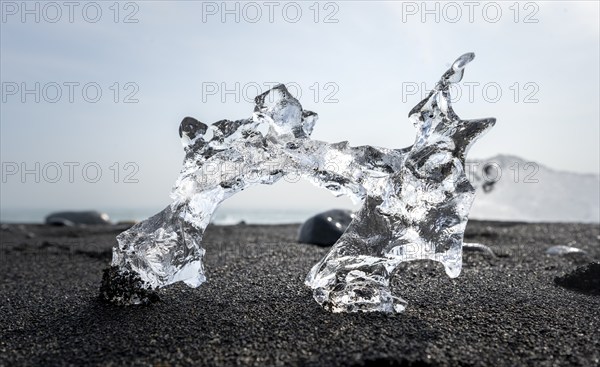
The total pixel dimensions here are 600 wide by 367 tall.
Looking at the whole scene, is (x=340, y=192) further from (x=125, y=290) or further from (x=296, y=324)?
(x=125, y=290)

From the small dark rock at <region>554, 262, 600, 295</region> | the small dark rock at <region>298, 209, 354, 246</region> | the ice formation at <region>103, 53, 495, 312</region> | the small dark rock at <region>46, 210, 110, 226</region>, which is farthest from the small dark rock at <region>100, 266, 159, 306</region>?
the small dark rock at <region>46, 210, 110, 226</region>

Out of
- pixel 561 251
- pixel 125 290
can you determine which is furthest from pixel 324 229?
pixel 125 290

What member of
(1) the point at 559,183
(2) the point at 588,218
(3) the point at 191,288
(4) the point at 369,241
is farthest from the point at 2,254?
(1) the point at 559,183

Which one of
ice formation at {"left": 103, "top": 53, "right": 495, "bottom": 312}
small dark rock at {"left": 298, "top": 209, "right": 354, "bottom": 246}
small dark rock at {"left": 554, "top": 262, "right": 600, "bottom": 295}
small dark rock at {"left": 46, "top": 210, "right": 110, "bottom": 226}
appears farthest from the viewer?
small dark rock at {"left": 46, "top": 210, "right": 110, "bottom": 226}

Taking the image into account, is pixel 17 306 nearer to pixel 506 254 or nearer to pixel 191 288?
pixel 191 288

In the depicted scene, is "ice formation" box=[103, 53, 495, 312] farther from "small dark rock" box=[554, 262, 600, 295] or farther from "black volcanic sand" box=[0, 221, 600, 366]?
"small dark rock" box=[554, 262, 600, 295]
